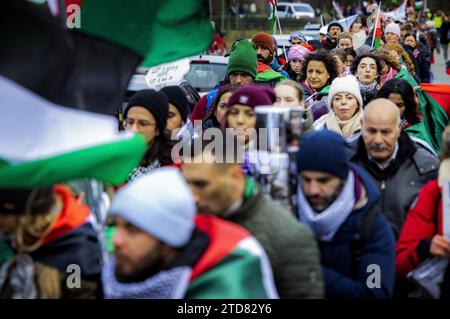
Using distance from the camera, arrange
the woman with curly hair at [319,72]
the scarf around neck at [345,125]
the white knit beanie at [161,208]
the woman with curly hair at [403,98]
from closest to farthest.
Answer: the white knit beanie at [161,208], the scarf around neck at [345,125], the woman with curly hair at [403,98], the woman with curly hair at [319,72]

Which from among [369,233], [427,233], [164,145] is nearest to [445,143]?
[427,233]

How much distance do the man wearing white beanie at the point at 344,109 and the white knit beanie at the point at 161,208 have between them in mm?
4059

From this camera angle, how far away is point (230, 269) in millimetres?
3992

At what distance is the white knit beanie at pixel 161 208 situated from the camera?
391cm

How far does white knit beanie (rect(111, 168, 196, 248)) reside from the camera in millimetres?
3908

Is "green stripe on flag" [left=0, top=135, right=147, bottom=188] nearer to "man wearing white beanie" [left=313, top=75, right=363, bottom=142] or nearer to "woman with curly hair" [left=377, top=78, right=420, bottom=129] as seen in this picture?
"man wearing white beanie" [left=313, top=75, right=363, bottom=142]

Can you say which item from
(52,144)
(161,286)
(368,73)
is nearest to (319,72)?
(368,73)

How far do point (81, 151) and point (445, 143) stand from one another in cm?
224

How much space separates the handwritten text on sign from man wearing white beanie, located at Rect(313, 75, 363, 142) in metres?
2.31

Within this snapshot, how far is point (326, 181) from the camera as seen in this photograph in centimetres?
491

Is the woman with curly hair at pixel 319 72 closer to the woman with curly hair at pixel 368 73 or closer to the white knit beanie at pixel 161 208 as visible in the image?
the woman with curly hair at pixel 368 73

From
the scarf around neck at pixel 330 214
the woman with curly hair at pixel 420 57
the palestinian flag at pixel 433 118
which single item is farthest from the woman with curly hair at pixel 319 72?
the woman with curly hair at pixel 420 57

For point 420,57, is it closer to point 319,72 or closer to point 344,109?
point 319,72

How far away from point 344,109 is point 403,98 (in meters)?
0.48
